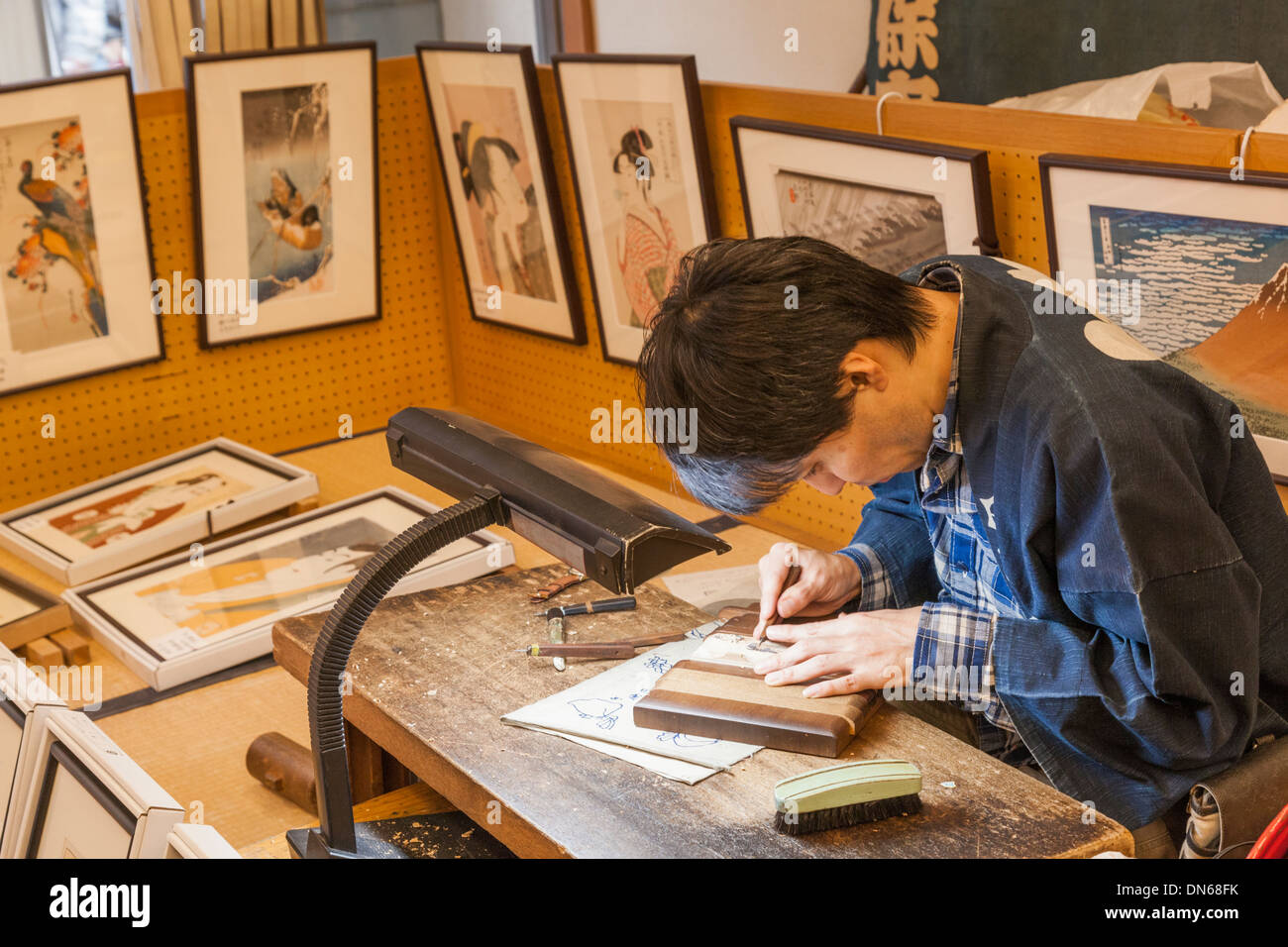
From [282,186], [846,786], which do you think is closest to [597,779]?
[846,786]

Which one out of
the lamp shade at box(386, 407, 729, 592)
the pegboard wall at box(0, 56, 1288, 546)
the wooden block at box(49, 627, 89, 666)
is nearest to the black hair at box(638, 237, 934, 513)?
the lamp shade at box(386, 407, 729, 592)

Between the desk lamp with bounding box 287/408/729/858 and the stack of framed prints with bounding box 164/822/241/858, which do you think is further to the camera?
the desk lamp with bounding box 287/408/729/858

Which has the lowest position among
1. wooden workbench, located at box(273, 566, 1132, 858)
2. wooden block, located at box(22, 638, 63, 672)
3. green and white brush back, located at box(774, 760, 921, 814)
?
wooden block, located at box(22, 638, 63, 672)

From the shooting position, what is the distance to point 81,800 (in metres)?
1.03

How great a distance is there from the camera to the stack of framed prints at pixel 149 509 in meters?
2.38

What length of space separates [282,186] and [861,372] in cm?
179

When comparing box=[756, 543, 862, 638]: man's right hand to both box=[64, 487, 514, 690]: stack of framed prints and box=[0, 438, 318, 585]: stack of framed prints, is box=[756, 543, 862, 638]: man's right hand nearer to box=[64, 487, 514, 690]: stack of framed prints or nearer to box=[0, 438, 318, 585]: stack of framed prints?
box=[64, 487, 514, 690]: stack of framed prints

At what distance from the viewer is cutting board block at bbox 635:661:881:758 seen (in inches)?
48.7

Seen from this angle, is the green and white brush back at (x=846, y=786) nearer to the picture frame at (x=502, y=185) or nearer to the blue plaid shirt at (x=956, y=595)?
the blue plaid shirt at (x=956, y=595)

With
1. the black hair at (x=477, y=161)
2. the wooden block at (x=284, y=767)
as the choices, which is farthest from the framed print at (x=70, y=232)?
the wooden block at (x=284, y=767)

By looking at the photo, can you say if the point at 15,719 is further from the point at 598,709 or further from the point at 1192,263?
the point at 1192,263

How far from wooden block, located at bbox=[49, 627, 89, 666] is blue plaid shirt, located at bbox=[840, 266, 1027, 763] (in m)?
1.25

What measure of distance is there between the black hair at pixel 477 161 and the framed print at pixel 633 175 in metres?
0.24
